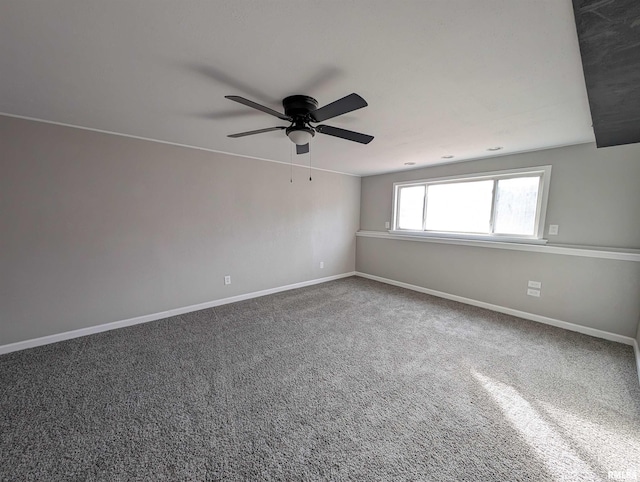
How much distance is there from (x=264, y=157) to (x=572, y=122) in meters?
3.47

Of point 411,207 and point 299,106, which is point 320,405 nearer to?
point 299,106

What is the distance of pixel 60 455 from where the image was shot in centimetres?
134

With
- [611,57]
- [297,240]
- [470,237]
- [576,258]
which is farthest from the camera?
[297,240]

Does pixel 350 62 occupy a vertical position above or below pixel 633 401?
above

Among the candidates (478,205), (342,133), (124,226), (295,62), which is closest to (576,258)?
(478,205)

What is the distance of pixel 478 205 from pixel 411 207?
113 centimetres

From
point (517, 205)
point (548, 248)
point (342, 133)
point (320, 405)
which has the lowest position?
point (320, 405)

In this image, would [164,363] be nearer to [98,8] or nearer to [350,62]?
[98,8]

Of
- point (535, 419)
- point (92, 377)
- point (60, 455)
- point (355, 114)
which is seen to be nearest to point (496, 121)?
point (355, 114)

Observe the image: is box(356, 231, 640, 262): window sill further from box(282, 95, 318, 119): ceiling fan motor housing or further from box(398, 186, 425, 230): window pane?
box(282, 95, 318, 119): ceiling fan motor housing

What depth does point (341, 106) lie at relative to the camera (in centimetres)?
153

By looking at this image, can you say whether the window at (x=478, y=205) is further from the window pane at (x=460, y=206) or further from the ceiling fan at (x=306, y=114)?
the ceiling fan at (x=306, y=114)

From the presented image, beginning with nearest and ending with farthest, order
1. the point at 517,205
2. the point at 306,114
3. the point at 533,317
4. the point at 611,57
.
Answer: the point at 611,57
the point at 306,114
the point at 533,317
the point at 517,205

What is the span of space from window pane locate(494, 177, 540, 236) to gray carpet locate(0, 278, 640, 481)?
1.31 metres
